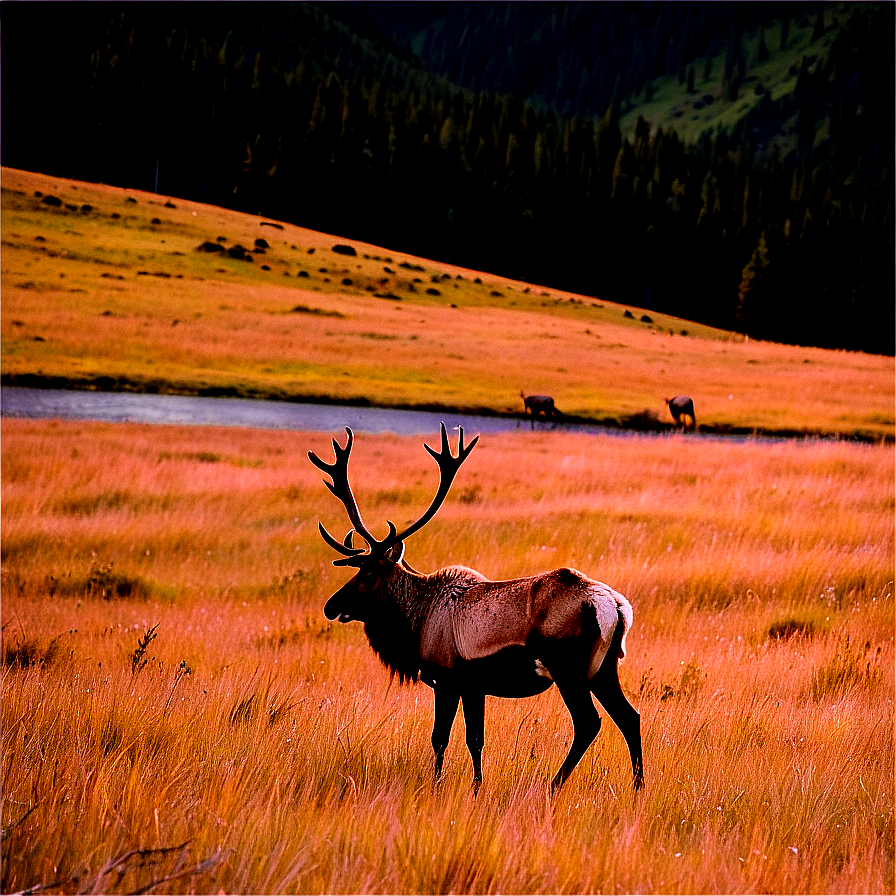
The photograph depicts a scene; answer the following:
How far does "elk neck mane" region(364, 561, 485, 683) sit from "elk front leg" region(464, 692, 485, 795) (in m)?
0.48

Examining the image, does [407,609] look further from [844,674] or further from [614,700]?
[844,674]

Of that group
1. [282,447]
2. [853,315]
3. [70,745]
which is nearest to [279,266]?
[282,447]

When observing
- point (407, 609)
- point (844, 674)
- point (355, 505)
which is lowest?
point (844, 674)

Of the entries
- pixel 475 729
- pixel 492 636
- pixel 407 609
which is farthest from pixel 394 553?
pixel 475 729

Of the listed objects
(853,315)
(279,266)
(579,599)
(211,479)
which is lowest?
(211,479)

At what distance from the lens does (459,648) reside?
368 cm

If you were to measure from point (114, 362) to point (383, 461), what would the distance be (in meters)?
20.8

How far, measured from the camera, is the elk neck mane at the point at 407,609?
13.0 feet

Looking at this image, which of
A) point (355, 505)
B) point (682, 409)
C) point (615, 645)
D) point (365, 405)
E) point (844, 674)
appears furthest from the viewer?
point (365, 405)

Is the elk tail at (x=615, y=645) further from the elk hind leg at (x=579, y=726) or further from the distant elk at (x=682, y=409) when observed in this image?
the distant elk at (x=682, y=409)

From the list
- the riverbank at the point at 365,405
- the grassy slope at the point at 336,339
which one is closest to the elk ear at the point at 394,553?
the riverbank at the point at 365,405

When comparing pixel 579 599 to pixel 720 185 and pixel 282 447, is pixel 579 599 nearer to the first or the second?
pixel 282 447

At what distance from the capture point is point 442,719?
3.59m

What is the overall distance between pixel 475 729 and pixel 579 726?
0.44 metres
